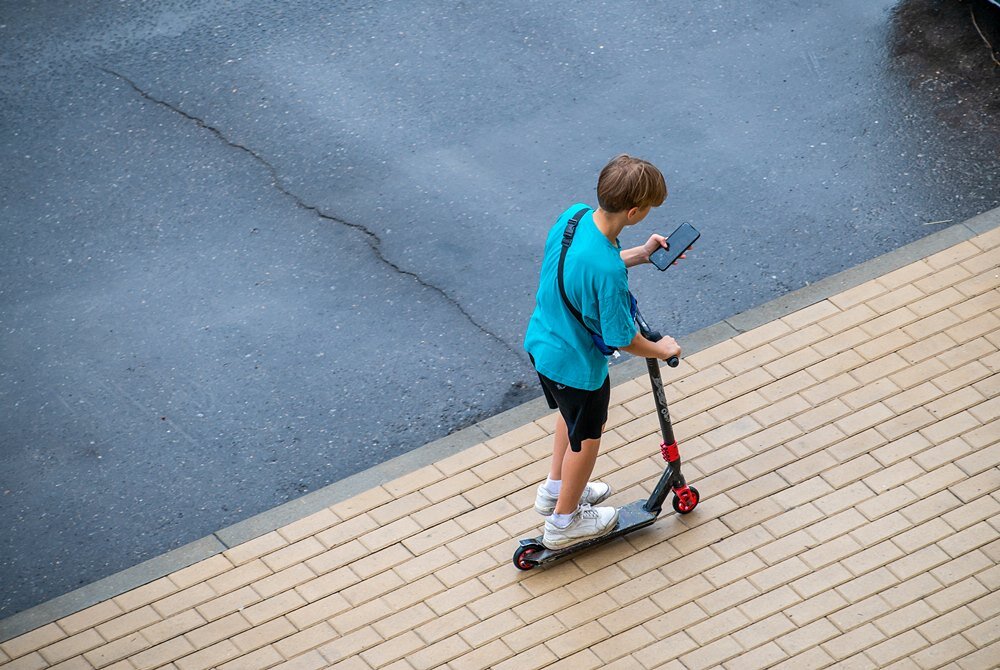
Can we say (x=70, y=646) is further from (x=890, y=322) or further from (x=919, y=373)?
(x=890, y=322)

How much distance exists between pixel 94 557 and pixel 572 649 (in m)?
2.21

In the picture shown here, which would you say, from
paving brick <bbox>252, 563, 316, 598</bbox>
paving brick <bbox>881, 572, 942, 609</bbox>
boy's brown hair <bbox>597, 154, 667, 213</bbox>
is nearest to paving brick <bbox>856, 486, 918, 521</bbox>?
paving brick <bbox>881, 572, 942, 609</bbox>

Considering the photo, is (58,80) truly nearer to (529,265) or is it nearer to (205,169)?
(205,169)

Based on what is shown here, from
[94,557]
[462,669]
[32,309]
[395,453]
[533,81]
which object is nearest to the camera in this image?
[462,669]

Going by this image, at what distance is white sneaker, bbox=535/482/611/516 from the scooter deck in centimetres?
11

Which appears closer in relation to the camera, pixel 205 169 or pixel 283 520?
pixel 283 520

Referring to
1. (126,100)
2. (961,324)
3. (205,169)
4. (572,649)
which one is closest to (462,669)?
(572,649)

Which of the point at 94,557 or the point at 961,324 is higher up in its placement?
the point at 961,324

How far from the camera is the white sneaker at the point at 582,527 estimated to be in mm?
5195

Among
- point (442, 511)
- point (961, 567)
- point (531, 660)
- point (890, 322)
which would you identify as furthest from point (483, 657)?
point (890, 322)

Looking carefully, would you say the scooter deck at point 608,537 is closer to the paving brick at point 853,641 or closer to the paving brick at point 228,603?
the paving brick at point 853,641

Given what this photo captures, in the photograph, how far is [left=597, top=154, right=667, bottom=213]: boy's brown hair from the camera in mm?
4492

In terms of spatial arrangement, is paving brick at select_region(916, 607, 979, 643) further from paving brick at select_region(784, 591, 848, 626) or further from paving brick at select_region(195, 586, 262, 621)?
paving brick at select_region(195, 586, 262, 621)

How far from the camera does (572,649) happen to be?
496cm
